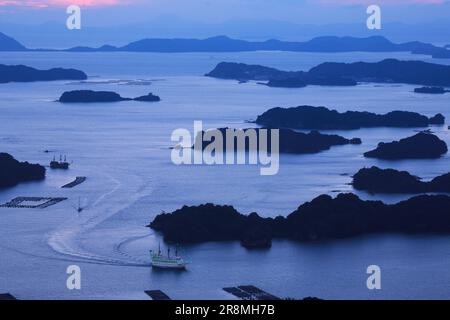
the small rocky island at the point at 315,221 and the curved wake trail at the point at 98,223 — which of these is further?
the small rocky island at the point at 315,221

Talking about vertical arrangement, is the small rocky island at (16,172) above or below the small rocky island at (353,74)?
below

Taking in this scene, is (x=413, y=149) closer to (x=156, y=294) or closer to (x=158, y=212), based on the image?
(x=158, y=212)

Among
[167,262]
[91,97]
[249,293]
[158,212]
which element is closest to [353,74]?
[91,97]

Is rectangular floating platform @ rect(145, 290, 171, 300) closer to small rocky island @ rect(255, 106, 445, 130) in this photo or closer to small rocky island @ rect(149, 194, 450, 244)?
small rocky island @ rect(149, 194, 450, 244)

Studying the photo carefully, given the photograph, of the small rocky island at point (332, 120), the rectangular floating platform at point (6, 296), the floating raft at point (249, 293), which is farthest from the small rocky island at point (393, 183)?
the small rocky island at point (332, 120)

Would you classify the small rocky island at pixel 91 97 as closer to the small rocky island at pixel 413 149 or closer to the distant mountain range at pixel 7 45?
the small rocky island at pixel 413 149

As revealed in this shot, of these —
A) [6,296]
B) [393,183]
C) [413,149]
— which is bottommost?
[6,296]
